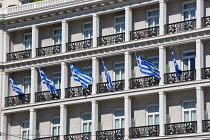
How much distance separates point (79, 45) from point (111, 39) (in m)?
3.14

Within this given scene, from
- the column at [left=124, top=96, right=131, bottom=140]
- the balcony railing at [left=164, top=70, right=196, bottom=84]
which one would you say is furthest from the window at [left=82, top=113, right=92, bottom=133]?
the balcony railing at [left=164, top=70, right=196, bottom=84]

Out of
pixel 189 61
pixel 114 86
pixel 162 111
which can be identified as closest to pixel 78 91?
pixel 114 86

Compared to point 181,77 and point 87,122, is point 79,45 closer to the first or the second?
point 87,122

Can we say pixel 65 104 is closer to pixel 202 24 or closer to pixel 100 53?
pixel 100 53

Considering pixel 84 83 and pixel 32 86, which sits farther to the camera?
pixel 32 86

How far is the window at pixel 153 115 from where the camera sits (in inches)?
3063

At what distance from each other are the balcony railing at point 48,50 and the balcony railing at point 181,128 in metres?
12.7

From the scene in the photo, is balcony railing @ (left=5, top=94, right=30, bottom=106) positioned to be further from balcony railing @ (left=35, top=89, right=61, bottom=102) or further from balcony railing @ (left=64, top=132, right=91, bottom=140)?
balcony railing @ (left=64, top=132, right=91, bottom=140)

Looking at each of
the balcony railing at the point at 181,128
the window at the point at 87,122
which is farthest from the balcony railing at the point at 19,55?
the balcony railing at the point at 181,128

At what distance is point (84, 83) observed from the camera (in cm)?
7931

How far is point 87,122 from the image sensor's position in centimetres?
8162

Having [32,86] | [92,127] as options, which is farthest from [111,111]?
[32,86]

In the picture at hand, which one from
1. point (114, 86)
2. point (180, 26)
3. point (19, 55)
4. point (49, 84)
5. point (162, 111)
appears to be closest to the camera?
point (162, 111)

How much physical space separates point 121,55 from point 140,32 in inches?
100.0
